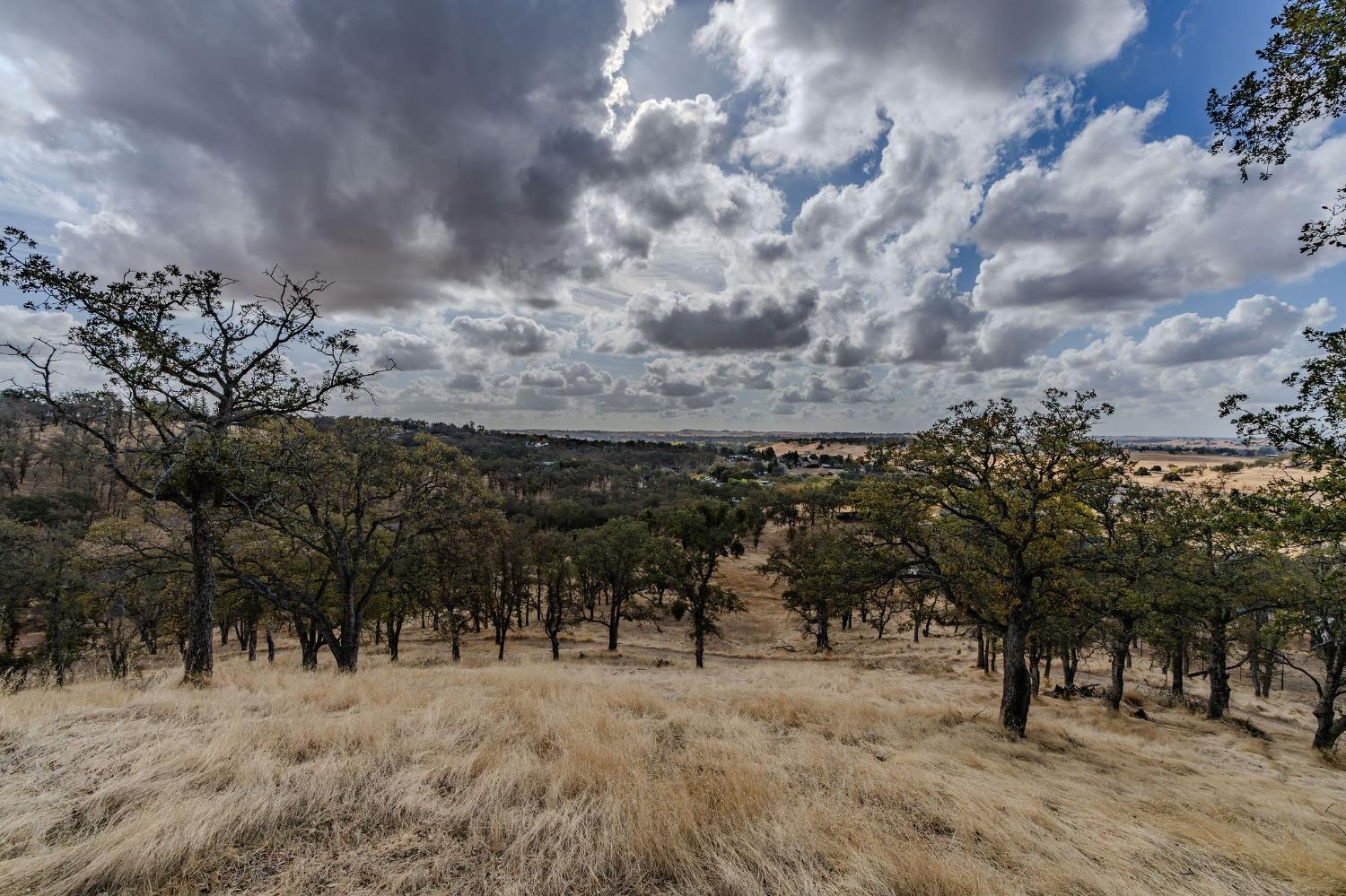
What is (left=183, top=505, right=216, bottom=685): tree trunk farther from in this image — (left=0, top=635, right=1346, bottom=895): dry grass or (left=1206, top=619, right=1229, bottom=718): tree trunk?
A: (left=1206, top=619, right=1229, bottom=718): tree trunk

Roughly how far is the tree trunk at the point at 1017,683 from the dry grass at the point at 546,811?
3.94m

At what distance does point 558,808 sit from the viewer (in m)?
5.29

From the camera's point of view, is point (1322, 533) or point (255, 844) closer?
point (255, 844)

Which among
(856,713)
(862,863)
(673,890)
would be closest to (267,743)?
(673,890)

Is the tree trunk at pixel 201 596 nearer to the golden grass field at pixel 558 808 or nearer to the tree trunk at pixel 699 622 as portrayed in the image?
the golden grass field at pixel 558 808

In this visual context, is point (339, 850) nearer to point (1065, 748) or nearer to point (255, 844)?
point (255, 844)

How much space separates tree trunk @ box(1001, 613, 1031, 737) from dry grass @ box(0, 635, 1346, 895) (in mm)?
3945

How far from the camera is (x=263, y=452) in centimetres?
1312

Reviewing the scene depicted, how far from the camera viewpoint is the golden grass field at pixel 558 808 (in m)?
4.19

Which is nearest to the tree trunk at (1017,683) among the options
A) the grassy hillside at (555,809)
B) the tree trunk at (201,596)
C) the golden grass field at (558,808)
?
Result: the golden grass field at (558,808)

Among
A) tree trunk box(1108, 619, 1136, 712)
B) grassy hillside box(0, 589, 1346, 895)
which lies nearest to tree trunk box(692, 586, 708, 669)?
tree trunk box(1108, 619, 1136, 712)

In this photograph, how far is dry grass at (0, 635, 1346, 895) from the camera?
165 inches

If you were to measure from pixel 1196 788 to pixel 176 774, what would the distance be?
17.4 meters

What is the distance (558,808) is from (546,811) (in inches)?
7.5
